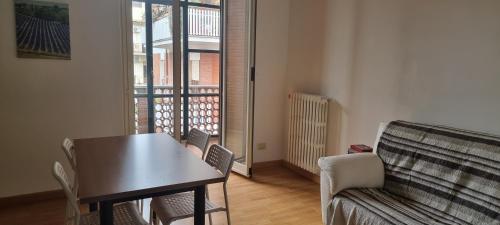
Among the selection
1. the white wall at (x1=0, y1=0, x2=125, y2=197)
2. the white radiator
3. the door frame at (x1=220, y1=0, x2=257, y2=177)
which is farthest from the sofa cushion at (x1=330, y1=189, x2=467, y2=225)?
the white wall at (x1=0, y1=0, x2=125, y2=197)

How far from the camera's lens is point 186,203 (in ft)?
6.82

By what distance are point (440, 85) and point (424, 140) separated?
1.58ft

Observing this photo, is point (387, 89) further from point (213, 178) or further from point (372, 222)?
point (213, 178)

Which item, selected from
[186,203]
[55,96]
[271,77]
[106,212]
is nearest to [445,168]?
[186,203]

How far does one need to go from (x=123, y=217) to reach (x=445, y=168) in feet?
6.41

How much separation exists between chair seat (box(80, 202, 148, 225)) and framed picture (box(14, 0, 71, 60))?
1.69 meters

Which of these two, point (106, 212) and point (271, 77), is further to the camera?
point (271, 77)

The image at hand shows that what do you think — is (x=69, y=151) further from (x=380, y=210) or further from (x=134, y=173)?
(x=380, y=210)

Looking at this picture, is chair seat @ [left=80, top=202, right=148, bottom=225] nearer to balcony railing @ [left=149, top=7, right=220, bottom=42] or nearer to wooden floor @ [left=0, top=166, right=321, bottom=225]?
wooden floor @ [left=0, top=166, right=321, bottom=225]

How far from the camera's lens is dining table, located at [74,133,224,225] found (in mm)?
1521

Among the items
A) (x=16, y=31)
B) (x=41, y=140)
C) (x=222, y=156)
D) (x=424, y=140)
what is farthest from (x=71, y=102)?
(x=424, y=140)

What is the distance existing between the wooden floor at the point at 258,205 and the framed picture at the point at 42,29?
132 cm

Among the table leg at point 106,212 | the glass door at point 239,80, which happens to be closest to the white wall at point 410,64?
the glass door at point 239,80

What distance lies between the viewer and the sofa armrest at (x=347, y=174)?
7.47 feet
